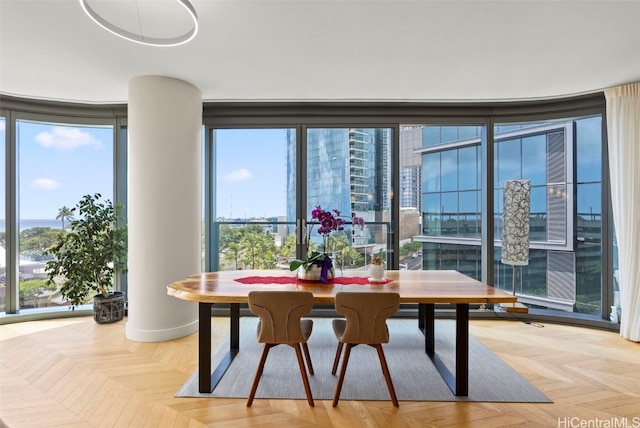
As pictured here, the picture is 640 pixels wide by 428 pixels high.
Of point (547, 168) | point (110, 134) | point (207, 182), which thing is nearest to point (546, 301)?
point (547, 168)

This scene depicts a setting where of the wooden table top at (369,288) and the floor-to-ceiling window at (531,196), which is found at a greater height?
the floor-to-ceiling window at (531,196)

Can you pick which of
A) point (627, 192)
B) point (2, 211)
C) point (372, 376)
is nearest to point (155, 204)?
point (2, 211)

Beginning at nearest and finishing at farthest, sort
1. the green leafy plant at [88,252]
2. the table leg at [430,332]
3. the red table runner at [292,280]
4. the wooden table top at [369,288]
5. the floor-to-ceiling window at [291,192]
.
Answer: the wooden table top at [369,288]
the red table runner at [292,280]
the table leg at [430,332]
the green leafy plant at [88,252]
the floor-to-ceiling window at [291,192]

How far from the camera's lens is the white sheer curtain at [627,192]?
11.2 feet

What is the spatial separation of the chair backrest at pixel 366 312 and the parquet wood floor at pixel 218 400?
19.4 inches

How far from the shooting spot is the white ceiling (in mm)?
2328

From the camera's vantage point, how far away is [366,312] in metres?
2.20

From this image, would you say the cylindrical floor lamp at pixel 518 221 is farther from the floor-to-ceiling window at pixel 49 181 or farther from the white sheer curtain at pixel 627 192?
the floor-to-ceiling window at pixel 49 181

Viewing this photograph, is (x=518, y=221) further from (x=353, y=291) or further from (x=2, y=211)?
(x=2, y=211)

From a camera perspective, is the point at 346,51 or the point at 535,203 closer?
the point at 346,51

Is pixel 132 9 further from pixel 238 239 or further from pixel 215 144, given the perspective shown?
pixel 238 239

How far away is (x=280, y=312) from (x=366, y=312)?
0.57 m

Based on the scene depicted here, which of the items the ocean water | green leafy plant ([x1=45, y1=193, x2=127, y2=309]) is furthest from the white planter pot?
the ocean water

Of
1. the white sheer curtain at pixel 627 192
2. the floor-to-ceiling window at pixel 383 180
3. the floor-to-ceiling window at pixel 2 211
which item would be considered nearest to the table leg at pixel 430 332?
the floor-to-ceiling window at pixel 383 180
